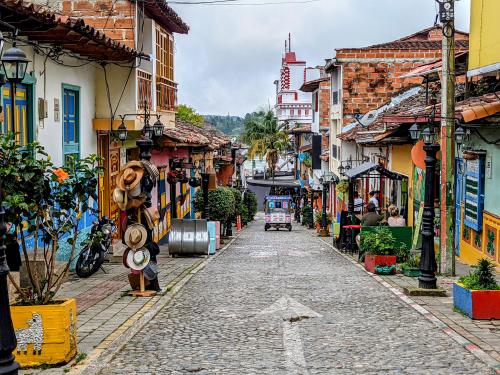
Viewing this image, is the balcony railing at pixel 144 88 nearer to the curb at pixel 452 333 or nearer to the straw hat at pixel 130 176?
the straw hat at pixel 130 176

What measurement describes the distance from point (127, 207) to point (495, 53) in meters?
7.11

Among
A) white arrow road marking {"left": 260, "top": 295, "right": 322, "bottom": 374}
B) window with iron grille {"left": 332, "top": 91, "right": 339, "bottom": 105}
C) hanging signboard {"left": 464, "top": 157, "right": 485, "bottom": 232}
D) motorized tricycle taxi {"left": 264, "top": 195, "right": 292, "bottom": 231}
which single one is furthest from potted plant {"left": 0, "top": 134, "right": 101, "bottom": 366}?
motorized tricycle taxi {"left": 264, "top": 195, "right": 292, "bottom": 231}

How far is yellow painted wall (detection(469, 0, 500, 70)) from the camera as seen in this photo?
548 inches

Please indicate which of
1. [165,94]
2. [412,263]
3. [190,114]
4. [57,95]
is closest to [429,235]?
[412,263]

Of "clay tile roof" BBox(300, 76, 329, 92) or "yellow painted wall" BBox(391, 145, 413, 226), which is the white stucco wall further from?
"clay tile roof" BBox(300, 76, 329, 92)

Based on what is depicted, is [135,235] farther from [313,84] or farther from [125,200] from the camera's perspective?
[313,84]

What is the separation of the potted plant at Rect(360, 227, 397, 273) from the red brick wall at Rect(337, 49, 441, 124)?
68.1 ft

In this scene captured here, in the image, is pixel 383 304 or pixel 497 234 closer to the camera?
pixel 383 304

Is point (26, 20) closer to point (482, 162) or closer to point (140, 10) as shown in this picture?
point (140, 10)

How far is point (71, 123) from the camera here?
1734cm

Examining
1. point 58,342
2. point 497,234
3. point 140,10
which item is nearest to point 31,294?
point 58,342

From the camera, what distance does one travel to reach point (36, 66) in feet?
48.1

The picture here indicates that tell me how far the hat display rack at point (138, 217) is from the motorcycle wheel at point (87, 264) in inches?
101

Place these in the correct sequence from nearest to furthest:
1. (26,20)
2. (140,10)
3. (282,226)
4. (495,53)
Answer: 1. (26,20)
2. (495,53)
3. (140,10)
4. (282,226)
